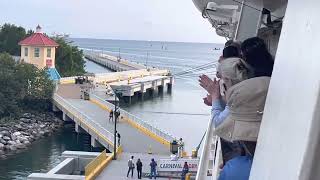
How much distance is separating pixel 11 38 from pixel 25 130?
2647 centimetres

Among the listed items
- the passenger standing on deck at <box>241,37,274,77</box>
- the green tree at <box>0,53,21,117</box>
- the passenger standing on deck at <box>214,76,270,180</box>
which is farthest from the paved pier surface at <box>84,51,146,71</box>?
the passenger standing on deck at <box>214,76,270,180</box>

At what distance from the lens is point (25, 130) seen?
113ft

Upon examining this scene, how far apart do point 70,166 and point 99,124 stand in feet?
27.9

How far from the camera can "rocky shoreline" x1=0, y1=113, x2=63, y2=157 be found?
3083cm

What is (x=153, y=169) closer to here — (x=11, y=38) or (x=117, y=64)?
(x=11, y=38)

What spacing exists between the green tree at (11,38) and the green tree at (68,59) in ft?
17.6

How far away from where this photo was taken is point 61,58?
53.2 m

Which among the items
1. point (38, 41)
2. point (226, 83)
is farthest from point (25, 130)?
point (226, 83)

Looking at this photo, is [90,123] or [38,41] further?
[38,41]

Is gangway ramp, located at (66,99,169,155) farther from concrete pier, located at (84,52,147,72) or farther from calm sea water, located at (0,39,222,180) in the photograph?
concrete pier, located at (84,52,147,72)

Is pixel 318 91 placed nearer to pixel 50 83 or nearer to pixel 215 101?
pixel 215 101

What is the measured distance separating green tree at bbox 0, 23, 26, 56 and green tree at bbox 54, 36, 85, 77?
5373 millimetres

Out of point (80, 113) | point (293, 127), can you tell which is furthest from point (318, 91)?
point (80, 113)

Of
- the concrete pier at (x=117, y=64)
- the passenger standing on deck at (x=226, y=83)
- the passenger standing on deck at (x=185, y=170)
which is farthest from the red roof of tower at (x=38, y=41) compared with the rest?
the passenger standing on deck at (x=226, y=83)
